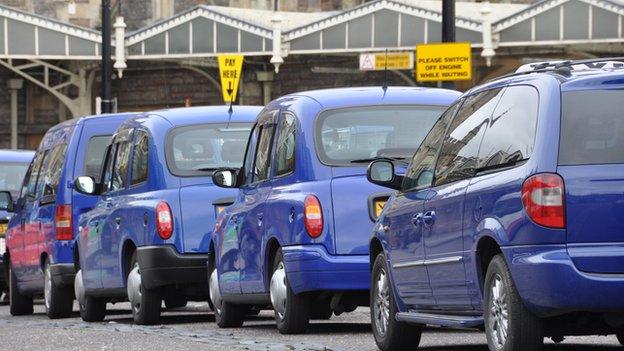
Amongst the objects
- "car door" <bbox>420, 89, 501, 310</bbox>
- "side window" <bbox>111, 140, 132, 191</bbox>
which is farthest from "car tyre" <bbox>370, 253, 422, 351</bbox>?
"side window" <bbox>111, 140, 132, 191</bbox>

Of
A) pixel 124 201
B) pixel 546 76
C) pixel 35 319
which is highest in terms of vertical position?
pixel 546 76

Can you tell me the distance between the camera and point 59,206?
64.0 feet

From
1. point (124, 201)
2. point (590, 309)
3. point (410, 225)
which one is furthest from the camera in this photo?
point (124, 201)

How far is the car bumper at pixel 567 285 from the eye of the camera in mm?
9148

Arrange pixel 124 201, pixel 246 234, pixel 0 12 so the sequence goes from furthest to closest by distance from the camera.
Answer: pixel 0 12 < pixel 124 201 < pixel 246 234

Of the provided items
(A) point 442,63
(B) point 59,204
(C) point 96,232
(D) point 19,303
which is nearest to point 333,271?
(C) point 96,232

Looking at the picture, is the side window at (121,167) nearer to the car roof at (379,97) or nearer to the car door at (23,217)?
the car door at (23,217)

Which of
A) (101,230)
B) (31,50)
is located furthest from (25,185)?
(31,50)

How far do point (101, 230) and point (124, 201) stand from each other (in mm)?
777

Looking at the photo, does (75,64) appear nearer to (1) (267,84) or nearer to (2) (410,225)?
(1) (267,84)

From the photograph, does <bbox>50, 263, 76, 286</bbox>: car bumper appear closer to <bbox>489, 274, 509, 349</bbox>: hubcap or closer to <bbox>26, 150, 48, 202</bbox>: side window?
<bbox>26, 150, 48, 202</bbox>: side window

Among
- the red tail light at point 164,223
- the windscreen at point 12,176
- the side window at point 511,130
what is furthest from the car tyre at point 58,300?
the side window at point 511,130

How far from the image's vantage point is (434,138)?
11305 millimetres

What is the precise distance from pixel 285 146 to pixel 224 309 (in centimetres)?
185
